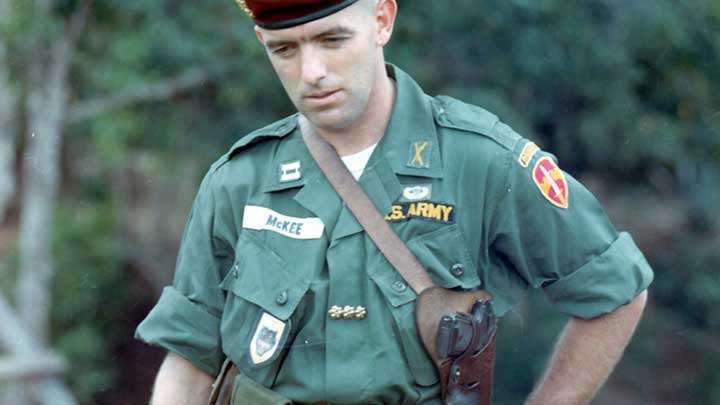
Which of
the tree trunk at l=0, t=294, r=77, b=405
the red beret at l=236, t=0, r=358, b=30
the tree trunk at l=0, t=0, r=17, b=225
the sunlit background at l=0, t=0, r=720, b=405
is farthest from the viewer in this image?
the tree trunk at l=0, t=0, r=17, b=225

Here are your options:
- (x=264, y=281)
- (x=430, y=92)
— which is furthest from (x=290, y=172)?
(x=430, y=92)

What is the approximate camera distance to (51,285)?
6.89m

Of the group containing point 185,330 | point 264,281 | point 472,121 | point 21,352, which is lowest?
point 21,352

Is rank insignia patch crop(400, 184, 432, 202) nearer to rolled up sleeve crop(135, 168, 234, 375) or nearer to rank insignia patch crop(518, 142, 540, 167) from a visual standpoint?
rank insignia patch crop(518, 142, 540, 167)

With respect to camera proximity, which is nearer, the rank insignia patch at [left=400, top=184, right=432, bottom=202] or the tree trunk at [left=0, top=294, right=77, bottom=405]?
the rank insignia patch at [left=400, top=184, right=432, bottom=202]

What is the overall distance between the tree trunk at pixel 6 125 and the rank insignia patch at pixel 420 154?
13.2ft

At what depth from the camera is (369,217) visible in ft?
8.05

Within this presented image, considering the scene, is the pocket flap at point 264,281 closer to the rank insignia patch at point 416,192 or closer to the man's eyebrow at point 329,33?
the rank insignia patch at point 416,192

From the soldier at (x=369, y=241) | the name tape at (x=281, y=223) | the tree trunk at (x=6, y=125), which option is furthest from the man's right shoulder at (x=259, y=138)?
the tree trunk at (x=6, y=125)

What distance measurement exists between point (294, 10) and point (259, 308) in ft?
1.98

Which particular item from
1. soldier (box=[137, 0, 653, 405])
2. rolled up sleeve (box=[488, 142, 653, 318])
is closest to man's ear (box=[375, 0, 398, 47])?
soldier (box=[137, 0, 653, 405])

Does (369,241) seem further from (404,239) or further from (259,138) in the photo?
(259,138)

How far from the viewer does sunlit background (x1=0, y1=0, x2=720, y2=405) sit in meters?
5.60

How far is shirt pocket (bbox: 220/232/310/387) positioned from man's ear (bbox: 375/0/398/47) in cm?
49
